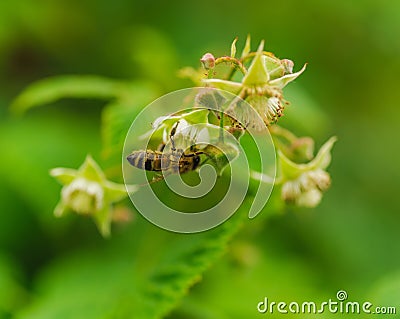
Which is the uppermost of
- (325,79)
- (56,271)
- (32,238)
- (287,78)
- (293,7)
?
(293,7)

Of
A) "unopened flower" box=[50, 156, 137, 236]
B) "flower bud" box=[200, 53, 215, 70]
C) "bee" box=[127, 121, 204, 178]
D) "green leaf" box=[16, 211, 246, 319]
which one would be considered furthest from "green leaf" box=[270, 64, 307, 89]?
"unopened flower" box=[50, 156, 137, 236]

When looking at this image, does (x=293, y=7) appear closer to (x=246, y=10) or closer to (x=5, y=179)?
(x=246, y=10)

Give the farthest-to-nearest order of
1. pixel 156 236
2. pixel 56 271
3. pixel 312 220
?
pixel 312 220 < pixel 56 271 < pixel 156 236

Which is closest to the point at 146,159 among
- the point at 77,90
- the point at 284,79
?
the point at 284,79

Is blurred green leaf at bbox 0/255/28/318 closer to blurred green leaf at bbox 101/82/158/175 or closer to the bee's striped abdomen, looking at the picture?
blurred green leaf at bbox 101/82/158/175

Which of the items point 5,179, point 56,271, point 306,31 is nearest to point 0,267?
point 56,271

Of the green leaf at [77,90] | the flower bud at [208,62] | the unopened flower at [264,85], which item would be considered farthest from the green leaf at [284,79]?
the green leaf at [77,90]

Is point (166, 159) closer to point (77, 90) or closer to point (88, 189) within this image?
point (88, 189)
